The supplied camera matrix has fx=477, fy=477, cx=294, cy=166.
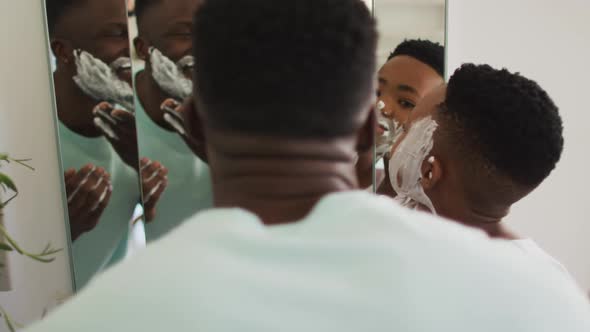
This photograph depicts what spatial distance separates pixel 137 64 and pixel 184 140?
32 cm

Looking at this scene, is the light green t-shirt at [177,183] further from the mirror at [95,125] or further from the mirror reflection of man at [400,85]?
the mirror reflection of man at [400,85]

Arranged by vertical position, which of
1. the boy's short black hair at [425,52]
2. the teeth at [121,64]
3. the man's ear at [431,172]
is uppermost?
the teeth at [121,64]

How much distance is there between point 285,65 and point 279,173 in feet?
0.39

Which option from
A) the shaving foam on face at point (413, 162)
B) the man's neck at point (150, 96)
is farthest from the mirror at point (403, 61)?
the man's neck at point (150, 96)

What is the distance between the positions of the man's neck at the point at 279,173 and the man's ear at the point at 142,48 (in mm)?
1311

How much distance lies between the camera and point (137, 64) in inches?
68.4

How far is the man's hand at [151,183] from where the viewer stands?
179cm

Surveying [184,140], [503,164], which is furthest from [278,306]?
[184,140]

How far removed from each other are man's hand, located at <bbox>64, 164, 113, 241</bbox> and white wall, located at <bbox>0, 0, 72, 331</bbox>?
45 mm

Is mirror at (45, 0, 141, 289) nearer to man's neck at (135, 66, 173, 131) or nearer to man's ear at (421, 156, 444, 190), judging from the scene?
man's neck at (135, 66, 173, 131)

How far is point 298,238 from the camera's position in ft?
1.63

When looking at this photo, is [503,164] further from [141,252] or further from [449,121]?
[141,252]

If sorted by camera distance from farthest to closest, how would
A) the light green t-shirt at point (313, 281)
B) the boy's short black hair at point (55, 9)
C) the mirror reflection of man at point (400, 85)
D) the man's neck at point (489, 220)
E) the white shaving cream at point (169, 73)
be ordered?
1. the mirror reflection of man at point (400, 85)
2. the white shaving cream at point (169, 73)
3. the boy's short black hair at point (55, 9)
4. the man's neck at point (489, 220)
5. the light green t-shirt at point (313, 281)

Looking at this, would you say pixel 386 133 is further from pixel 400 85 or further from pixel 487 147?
pixel 487 147
